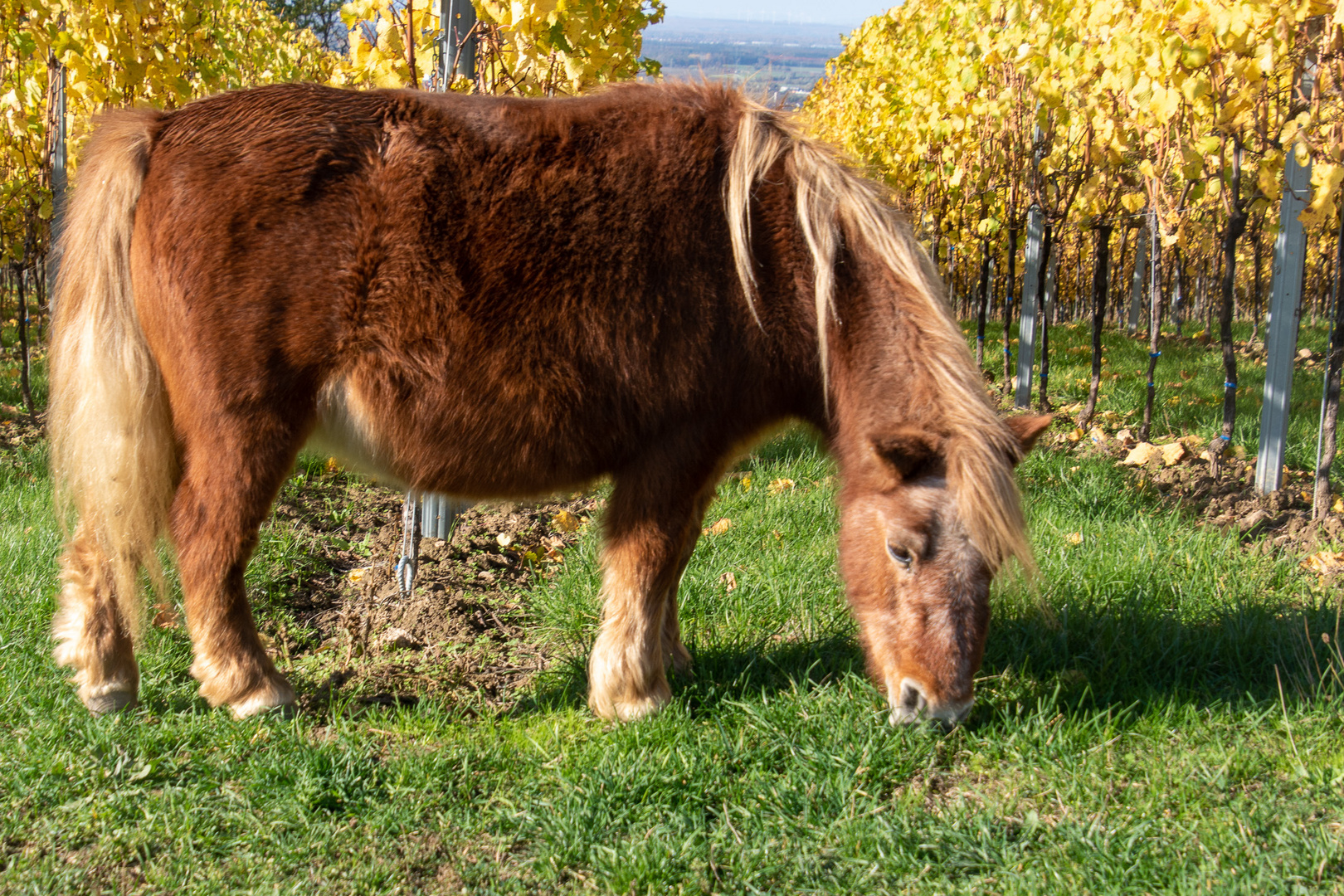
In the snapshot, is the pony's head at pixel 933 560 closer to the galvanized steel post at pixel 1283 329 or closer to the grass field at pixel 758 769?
the grass field at pixel 758 769

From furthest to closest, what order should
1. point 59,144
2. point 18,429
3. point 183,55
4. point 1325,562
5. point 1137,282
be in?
point 1137,282 < point 18,429 < point 59,144 < point 183,55 < point 1325,562

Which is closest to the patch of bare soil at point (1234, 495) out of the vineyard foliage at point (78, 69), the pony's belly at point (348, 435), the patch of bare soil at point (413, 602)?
the patch of bare soil at point (413, 602)

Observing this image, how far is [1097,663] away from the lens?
3232 mm

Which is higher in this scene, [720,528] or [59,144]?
[59,144]

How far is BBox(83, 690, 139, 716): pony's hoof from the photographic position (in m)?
2.88

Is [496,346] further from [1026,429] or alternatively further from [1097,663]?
[1097,663]

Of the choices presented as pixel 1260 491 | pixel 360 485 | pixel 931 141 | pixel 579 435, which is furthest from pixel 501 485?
pixel 931 141

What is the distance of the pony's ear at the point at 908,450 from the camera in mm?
2578

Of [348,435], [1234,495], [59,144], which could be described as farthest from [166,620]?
[1234,495]

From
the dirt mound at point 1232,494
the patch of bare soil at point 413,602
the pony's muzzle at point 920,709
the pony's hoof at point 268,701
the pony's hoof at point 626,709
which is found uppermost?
the pony's muzzle at point 920,709

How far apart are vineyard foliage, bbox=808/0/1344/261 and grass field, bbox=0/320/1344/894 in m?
1.86

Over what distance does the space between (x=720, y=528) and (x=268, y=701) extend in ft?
7.67

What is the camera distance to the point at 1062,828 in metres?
2.41

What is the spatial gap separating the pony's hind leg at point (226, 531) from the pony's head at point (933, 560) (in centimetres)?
178
